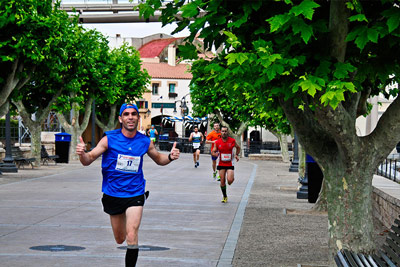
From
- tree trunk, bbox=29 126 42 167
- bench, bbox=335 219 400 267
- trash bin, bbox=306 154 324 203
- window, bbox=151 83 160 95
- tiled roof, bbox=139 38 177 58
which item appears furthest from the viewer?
tiled roof, bbox=139 38 177 58

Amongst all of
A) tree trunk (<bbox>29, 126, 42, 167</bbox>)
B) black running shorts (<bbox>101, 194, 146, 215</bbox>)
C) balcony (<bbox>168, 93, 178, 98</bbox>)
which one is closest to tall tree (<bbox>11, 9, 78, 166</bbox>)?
tree trunk (<bbox>29, 126, 42, 167</bbox>)

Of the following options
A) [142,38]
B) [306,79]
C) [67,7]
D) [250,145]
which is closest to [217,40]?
[306,79]

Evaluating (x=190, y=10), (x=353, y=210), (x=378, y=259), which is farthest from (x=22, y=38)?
(x=378, y=259)

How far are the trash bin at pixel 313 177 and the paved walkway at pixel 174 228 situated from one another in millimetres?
266

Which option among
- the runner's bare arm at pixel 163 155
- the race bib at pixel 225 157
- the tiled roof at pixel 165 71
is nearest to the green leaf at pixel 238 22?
the runner's bare arm at pixel 163 155

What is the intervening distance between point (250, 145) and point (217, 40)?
157 feet

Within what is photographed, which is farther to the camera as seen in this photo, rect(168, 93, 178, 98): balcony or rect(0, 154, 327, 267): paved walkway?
rect(168, 93, 178, 98): balcony

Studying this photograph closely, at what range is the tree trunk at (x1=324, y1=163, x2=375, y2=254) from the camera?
770 centimetres

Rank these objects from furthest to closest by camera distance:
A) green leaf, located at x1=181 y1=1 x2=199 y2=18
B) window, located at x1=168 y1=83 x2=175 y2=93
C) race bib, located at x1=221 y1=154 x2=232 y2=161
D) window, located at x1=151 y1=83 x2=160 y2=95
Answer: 1. window, located at x1=168 y1=83 x2=175 y2=93
2. window, located at x1=151 y1=83 x2=160 y2=95
3. race bib, located at x1=221 y1=154 x2=232 y2=161
4. green leaf, located at x1=181 y1=1 x2=199 y2=18

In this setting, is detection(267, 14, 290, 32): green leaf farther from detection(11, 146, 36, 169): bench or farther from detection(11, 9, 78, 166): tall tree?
detection(11, 146, 36, 169): bench

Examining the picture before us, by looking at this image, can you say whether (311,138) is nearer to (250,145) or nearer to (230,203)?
(230,203)

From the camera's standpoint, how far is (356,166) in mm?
7688

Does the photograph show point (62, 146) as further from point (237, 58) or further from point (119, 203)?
point (237, 58)

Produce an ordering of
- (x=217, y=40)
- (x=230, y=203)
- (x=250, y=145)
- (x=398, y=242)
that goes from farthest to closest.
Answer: (x=250, y=145)
(x=230, y=203)
(x=217, y=40)
(x=398, y=242)
